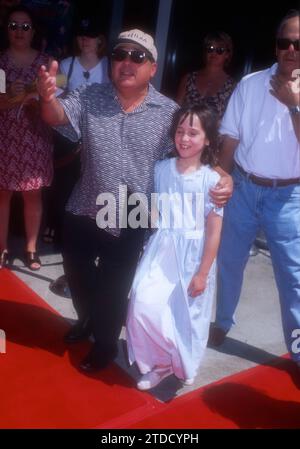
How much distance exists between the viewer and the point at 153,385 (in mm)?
2793

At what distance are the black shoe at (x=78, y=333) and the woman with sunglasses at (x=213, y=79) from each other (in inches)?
78.9

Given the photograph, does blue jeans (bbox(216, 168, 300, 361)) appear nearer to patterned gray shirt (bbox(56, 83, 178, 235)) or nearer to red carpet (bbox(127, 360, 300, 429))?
red carpet (bbox(127, 360, 300, 429))

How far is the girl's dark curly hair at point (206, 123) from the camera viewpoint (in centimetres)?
250

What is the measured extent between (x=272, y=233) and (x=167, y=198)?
0.71 m

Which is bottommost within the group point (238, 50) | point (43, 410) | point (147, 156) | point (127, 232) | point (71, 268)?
point (43, 410)

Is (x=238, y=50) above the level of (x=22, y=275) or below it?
above

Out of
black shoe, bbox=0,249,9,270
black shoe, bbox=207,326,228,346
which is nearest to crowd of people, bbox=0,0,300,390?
black shoe, bbox=207,326,228,346

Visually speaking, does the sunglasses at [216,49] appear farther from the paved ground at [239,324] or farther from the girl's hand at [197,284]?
the girl's hand at [197,284]

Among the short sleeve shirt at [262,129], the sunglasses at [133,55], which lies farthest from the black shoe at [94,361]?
the sunglasses at [133,55]

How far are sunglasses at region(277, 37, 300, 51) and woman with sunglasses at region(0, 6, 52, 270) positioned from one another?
1720 mm

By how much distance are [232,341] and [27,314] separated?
4.87ft
